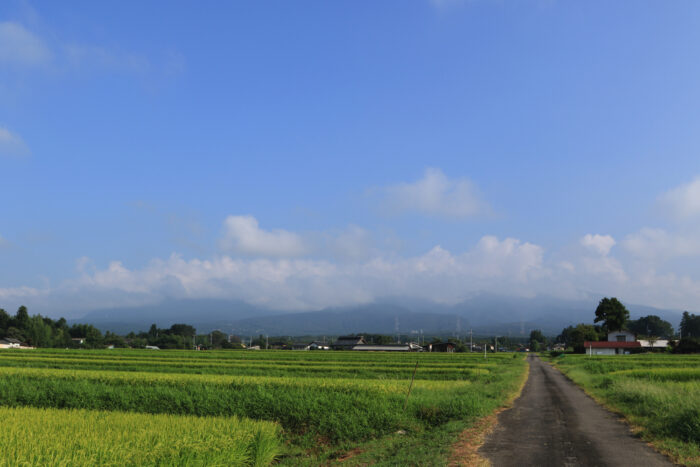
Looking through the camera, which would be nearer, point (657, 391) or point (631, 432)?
point (631, 432)

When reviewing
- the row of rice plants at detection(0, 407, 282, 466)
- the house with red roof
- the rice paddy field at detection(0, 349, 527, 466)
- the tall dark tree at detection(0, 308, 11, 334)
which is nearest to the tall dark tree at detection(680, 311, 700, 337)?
the house with red roof

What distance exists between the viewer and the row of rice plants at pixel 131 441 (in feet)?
27.8

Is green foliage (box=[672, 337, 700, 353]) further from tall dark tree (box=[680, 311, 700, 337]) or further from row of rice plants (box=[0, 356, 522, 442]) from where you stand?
tall dark tree (box=[680, 311, 700, 337])

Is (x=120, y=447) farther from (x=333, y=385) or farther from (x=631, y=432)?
(x=631, y=432)

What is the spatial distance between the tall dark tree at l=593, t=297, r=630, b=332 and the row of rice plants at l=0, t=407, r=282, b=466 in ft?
394

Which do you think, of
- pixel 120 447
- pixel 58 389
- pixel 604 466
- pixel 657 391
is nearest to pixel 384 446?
pixel 604 466

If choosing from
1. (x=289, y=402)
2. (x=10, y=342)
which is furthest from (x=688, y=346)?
(x=10, y=342)

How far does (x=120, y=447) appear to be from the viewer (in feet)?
30.0

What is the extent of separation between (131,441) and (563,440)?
10.9 meters

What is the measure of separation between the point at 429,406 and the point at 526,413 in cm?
440

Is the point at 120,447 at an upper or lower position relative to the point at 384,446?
upper


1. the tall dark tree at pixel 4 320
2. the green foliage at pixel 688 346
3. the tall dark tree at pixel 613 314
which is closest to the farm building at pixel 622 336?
the tall dark tree at pixel 613 314

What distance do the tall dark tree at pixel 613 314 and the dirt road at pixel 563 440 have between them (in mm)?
108292

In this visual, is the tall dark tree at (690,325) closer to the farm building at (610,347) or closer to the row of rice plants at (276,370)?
the farm building at (610,347)
